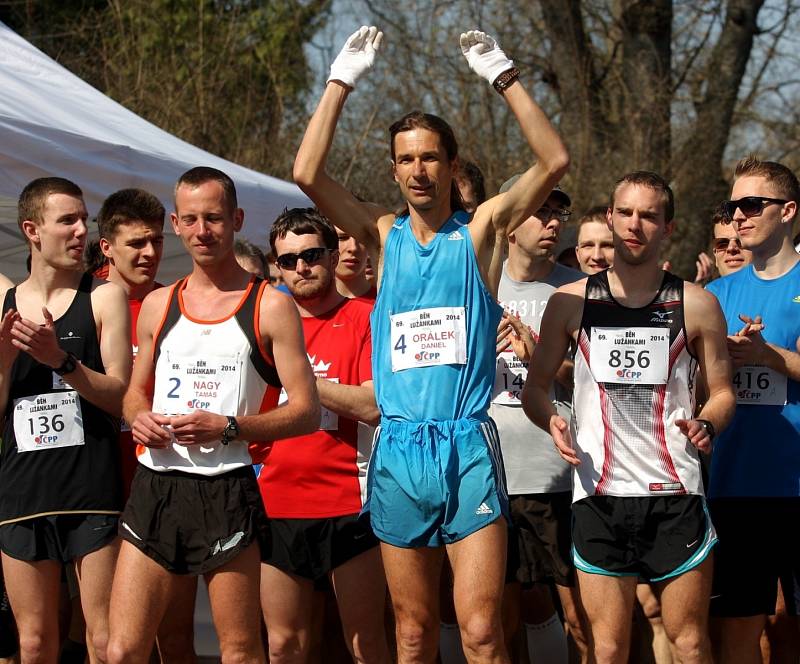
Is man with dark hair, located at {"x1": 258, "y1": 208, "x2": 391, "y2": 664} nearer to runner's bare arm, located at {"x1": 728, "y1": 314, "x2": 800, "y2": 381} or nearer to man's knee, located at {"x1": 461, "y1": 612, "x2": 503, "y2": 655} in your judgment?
man's knee, located at {"x1": 461, "y1": 612, "x2": 503, "y2": 655}

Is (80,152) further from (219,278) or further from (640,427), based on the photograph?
(640,427)

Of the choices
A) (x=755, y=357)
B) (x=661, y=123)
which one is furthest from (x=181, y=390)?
(x=661, y=123)

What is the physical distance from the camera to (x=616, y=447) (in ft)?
15.1

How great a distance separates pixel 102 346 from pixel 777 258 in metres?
2.90

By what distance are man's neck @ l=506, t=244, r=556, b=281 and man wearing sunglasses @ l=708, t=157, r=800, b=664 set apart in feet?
3.24

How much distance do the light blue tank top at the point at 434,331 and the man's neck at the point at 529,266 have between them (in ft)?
4.34

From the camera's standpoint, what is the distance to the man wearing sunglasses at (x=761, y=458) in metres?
5.11

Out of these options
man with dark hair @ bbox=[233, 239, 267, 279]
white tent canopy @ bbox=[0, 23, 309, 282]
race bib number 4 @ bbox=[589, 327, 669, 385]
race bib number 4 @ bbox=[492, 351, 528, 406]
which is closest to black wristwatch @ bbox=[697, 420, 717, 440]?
race bib number 4 @ bbox=[589, 327, 669, 385]

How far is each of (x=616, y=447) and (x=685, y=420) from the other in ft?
1.03

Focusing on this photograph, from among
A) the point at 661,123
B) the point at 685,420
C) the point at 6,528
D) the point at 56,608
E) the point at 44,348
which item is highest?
the point at 661,123

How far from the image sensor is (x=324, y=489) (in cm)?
517

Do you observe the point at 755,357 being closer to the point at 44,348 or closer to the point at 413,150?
the point at 413,150

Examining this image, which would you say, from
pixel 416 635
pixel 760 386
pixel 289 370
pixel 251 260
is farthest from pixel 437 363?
pixel 251 260

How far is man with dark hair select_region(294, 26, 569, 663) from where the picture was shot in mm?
4312
